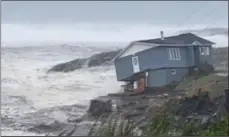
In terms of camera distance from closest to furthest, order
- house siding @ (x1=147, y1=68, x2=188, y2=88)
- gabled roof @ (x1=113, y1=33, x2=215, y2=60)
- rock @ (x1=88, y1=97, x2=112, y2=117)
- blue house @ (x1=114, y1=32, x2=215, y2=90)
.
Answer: rock @ (x1=88, y1=97, x2=112, y2=117), house siding @ (x1=147, y1=68, x2=188, y2=88), blue house @ (x1=114, y1=32, x2=215, y2=90), gabled roof @ (x1=113, y1=33, x2=215, y2=60)

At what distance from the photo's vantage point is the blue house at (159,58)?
4.90m

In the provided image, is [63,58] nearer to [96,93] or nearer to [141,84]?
[96,93]

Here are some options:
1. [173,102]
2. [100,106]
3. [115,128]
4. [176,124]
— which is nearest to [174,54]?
[173,102]

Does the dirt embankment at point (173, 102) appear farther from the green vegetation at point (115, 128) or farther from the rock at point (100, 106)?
the green vegetation at point (115, 128)

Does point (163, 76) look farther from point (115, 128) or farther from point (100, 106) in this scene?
point (115, 128)

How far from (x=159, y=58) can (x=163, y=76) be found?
334mm

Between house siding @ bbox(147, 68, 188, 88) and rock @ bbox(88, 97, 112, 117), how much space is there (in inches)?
20.3

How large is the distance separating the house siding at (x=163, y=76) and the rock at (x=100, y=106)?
516 mm

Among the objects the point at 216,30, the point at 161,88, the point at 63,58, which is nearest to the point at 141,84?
the point at 161,88

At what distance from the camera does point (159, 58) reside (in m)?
5.11

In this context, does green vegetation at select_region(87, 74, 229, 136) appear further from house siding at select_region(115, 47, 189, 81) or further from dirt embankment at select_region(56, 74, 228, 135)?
house siding at select_region(115, 47, 189, 81)

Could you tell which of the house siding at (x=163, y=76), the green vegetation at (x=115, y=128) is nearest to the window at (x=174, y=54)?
the house siding at (x=163, y=76)

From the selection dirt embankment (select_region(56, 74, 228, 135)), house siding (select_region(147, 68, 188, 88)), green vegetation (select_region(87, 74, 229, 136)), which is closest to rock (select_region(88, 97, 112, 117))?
dirt embankment (select_region(56, 74, 228, 135))

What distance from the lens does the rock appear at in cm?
452
